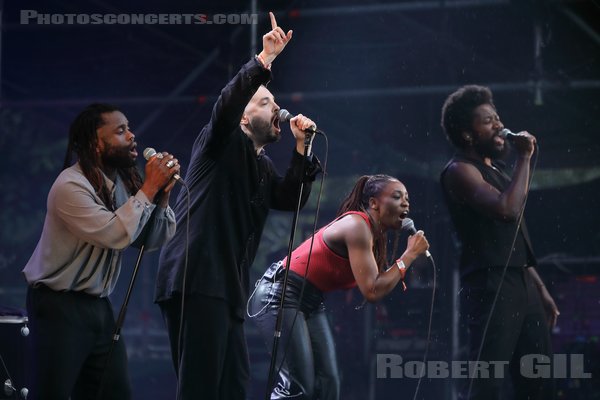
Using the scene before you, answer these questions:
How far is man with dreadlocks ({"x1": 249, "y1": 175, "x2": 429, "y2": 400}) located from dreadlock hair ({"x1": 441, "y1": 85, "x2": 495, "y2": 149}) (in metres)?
0.77

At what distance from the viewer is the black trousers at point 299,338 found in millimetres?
4070

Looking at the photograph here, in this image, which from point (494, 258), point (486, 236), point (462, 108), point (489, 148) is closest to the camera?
point (494, 258)

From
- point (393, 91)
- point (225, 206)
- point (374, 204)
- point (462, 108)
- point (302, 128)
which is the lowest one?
point (225, 206)

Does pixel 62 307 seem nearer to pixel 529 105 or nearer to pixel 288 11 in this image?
pixel 288 11

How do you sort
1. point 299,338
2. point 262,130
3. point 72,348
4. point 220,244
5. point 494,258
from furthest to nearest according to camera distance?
1. point 494,258
2. point 299,338
3. point 262,130
4. point 220,244
5. point 72,348

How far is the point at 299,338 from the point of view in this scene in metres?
4.09

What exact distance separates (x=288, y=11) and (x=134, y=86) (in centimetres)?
128

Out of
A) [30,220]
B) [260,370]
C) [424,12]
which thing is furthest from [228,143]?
[30,220]

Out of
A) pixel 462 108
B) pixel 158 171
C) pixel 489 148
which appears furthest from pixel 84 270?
pixel 462 108

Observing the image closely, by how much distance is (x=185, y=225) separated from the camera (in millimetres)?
3414

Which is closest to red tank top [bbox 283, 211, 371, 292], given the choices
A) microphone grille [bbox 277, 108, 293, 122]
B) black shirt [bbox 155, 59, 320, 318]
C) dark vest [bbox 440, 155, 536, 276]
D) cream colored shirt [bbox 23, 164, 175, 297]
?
dark vest [bbox 440, 155, 536, 276]

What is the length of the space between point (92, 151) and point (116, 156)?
0.09 meters

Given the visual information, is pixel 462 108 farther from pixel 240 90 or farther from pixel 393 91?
pixel 240 90

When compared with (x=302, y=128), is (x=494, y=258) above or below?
below
